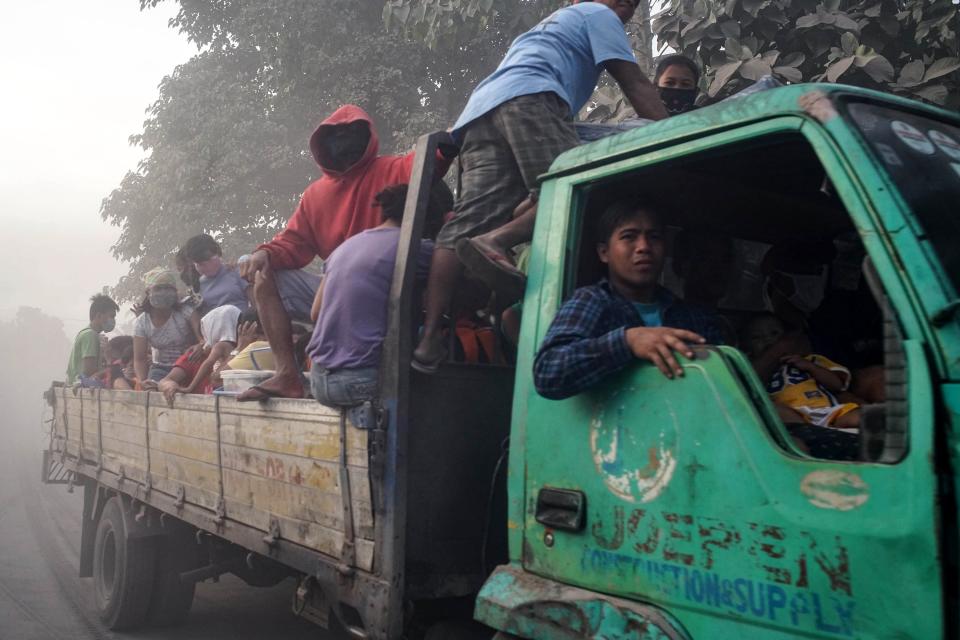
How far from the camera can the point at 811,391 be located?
7.22 feet

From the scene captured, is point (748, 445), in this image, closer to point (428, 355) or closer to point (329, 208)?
point (428, 355)

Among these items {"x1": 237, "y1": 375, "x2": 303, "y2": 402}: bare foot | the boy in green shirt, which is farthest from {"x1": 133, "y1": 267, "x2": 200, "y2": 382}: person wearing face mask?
{"x1": 237, "y1": 375, "x2": 303, "y2": 402}: bare foot

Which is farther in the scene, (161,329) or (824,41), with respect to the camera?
(161,329)

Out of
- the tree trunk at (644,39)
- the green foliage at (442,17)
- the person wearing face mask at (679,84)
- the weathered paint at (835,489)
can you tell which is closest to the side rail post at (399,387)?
the weathered paint at (835,489)

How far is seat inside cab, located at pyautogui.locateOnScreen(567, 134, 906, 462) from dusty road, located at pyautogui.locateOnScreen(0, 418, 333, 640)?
12.4 feet

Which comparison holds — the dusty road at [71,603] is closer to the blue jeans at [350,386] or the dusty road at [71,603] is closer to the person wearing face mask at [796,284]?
the blue jeans at [350,386]

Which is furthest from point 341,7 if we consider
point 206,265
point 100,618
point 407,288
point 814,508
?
point 814,508

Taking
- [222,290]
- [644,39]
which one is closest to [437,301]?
[222,290]

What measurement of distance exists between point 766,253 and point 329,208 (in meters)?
1.72

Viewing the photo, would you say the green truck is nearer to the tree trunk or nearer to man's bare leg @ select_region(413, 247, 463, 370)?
man's bare leg @ select_region(413, 247, 463, 370)

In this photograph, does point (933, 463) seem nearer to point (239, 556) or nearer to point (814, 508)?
point (814, 508)

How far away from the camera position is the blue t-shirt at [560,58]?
2.88 metres

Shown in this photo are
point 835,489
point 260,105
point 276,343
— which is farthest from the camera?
point 260,105

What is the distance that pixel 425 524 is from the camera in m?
2.57
